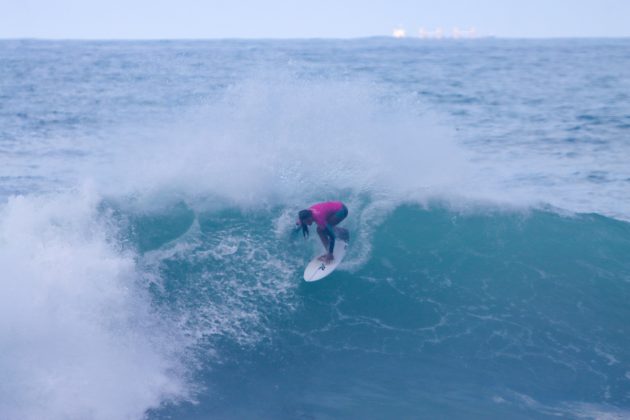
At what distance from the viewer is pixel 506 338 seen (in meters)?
9.72

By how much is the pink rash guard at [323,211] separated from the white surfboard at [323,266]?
31.1 inches

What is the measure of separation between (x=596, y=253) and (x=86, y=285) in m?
8.85

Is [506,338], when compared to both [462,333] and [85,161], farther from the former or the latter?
[85,161]

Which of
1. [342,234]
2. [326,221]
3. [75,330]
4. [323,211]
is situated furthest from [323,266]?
[75,330]

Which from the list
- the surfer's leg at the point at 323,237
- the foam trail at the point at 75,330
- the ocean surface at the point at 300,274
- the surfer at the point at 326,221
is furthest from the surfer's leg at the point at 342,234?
the foam trail at the point at 75,330

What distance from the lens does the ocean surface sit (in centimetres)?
843

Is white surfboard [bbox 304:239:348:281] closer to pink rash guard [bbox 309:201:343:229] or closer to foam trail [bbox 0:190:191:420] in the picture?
pink rash guard [bbox 309:201:343:229]

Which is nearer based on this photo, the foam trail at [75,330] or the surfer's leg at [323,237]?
the foam trail at [75,330]

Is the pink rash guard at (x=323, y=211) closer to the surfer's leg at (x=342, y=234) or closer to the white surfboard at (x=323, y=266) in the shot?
the surfer's leg at (x=342, y=234)

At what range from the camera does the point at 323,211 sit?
10.3m

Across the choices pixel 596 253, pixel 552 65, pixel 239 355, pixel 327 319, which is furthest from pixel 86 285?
pixel 552 65

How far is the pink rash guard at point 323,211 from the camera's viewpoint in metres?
10.1

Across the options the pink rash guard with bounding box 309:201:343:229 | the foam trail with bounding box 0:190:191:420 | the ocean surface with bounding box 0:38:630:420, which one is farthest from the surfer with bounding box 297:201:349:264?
the foam trail with bounding box 0:190:191:420

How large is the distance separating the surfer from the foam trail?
2477 millimetres
